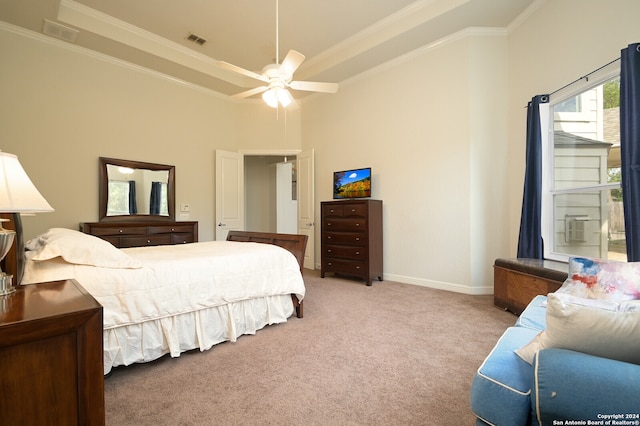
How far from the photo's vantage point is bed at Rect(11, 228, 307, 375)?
178 cm

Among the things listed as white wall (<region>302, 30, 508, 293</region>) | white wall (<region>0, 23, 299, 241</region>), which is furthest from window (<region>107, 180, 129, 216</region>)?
white wall (<region>302, 30, 508, 293</region>)

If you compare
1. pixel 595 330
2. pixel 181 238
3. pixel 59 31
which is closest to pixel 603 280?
pixel 595 330

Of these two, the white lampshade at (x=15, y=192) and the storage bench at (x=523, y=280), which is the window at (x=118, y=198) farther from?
the storage bench at (x=523, y=280)

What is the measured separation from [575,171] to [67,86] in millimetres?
6096

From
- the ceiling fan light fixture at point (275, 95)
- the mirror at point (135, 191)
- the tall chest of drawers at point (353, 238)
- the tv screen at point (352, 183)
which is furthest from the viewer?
the tv screen at point (352, 183)

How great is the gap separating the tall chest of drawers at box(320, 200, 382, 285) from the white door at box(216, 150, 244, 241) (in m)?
1.78

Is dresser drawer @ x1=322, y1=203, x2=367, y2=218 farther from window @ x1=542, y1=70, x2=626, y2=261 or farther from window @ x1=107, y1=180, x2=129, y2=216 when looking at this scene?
window @ x1=107, y1=180, x2=129, y2=216

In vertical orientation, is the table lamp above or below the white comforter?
above

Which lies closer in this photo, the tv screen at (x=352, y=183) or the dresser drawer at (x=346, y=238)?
the dresser drawer at (x=346, y=238)

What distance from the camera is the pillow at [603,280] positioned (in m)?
1.56

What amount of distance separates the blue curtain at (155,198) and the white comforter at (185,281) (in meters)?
2.42

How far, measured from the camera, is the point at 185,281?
6.90 ft

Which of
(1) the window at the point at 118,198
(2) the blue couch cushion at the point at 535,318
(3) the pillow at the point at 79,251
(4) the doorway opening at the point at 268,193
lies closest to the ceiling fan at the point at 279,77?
(3) the pillow at the point at 79,251

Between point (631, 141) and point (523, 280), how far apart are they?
4.58 feet
